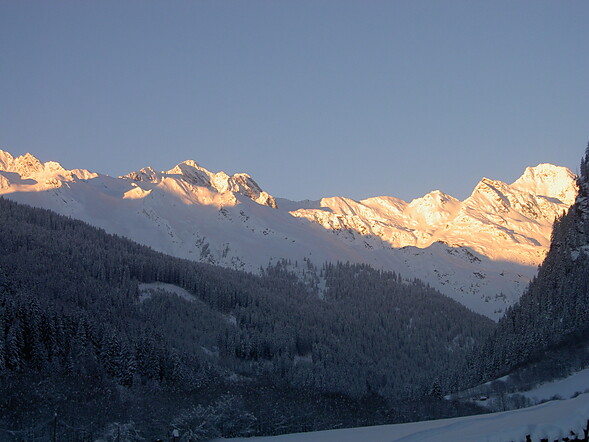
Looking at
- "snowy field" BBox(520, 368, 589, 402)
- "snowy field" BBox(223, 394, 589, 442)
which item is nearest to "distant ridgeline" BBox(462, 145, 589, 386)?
"snowy field" BBox(520, 368, 589, 402)

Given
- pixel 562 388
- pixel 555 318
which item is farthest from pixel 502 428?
pixel 555 318

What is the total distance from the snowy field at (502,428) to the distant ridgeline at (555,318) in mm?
64361

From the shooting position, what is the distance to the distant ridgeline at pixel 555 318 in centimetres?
12506

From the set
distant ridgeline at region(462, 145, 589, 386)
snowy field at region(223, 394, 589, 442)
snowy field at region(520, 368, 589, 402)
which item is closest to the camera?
snowy field at region(223, 394, 589, 442)

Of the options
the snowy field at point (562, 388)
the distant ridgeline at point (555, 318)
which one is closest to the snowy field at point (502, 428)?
the snowy field at point (562, 388)

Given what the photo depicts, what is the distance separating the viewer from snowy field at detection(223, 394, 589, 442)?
142 feet

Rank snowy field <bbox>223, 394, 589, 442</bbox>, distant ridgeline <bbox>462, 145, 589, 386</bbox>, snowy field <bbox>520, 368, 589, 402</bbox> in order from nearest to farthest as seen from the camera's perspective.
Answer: snowy field <bbox>223, 394, 589, 442</bbox> → snowy field <bbox>520, 368, 589, 402</bbox> → distant ridgeline <bbox>462, 145, 589, 386</bbox>

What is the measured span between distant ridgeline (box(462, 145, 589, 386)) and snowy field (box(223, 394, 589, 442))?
211 ft

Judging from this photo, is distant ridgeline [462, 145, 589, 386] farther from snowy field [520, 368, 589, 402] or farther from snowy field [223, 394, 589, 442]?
snowy field [223, 394, 589, 442]

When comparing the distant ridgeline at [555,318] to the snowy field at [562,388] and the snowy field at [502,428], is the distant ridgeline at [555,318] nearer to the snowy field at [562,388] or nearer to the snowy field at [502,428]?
the snowy field at [562,388]

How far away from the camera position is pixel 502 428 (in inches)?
1850

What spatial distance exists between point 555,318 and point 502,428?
97.9m

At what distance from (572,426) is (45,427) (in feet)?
185

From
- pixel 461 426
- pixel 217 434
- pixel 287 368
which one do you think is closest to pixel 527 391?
pixel 217 434
